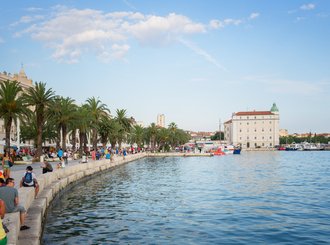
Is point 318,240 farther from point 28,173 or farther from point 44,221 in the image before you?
point 28,173

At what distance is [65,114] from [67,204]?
32050 millimetres

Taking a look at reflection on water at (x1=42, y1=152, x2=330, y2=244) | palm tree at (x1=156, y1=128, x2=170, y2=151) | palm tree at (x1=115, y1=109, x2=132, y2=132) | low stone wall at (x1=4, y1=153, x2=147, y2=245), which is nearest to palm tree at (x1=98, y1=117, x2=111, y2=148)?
palm tree at (x1=115, y1=109, x2=132, y2=132)

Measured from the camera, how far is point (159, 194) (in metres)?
27.4

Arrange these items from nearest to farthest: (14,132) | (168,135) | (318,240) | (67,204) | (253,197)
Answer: (318,240) → (67,204) → (253,197) → (14,132) → (168,135)

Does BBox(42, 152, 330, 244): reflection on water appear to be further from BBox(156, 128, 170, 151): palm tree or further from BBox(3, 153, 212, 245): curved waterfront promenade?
BBox(156, 128, 170, 151): palm tree

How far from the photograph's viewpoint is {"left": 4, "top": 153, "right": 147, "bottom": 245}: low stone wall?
426 inches

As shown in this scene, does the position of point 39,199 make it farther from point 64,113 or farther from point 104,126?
point 104,126

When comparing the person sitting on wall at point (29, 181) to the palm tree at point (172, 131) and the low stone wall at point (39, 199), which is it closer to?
the low stone wall at point (39, 199)

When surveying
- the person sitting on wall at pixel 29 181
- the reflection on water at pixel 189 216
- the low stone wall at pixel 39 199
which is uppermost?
the person sitting on wall at pixel 29 181

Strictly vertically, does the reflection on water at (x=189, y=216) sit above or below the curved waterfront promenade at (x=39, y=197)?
below

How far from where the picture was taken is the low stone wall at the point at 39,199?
10814 mm

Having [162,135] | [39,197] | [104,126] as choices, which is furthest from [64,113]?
[162,135]

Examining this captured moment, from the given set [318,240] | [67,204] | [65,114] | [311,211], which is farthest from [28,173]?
[65,114]

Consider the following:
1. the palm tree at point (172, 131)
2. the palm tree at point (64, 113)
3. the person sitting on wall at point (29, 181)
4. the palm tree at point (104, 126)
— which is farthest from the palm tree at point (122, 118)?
A: the person sitting on wall at point (29, 181)
